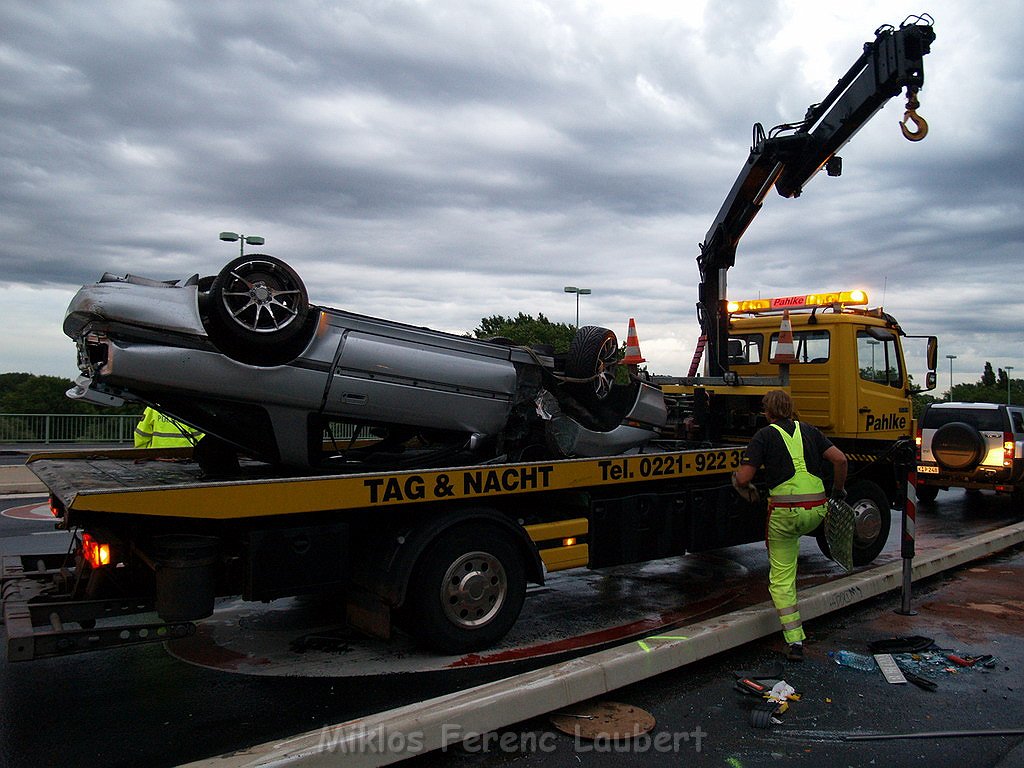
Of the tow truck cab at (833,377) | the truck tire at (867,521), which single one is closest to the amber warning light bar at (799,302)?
the tow truck cab at (833,377)

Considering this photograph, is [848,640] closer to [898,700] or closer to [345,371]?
[898,700]

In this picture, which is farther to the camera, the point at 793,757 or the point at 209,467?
the point at 209,467

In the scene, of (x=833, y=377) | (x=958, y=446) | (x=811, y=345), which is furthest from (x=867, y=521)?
(x=958, y=446)

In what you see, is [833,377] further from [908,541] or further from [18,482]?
[18,482]

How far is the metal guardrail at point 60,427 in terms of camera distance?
2212cm

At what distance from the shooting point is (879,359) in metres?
8.62

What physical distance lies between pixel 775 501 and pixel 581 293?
83.2 feet

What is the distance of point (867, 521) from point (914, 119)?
4.13 meters

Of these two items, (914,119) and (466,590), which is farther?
(914,119)

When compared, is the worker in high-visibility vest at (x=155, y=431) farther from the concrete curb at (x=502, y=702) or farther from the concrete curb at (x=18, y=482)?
the concrete curb at (x=18, y=482)

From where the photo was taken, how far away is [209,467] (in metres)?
5.91

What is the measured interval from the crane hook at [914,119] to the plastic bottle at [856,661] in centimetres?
548

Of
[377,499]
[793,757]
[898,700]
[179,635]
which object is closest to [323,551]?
[377,499]

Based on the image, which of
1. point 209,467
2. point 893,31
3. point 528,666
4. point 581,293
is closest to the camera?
point 528,666
